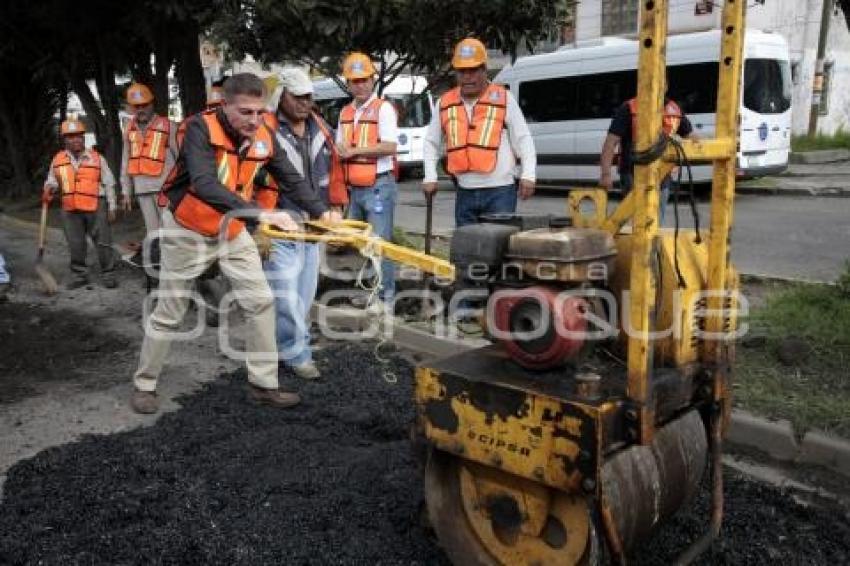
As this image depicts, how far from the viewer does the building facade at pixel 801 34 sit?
21375 millimetres

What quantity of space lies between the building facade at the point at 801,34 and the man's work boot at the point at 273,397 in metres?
18.5

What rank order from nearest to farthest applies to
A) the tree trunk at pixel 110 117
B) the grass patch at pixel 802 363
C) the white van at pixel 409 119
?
the grass patch at pixel 802 363, the tree trunk at pixel 110 117, the white van at pixel 409 119

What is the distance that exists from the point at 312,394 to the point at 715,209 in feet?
9.48

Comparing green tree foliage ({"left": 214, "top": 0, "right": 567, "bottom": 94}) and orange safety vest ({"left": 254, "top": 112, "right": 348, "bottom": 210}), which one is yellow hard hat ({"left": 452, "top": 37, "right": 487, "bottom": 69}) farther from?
green tree foliage ({"left": 214, "top": 0, "right": 567, "bottom": 94})

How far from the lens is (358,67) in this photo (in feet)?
20.0

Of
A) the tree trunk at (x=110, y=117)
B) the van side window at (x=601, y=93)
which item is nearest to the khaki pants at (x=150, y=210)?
the tree trunk at (x=110, y=117)

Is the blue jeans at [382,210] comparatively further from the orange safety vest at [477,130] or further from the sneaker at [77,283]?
the sneaker at [77,283]

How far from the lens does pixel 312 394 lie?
4.91 metres

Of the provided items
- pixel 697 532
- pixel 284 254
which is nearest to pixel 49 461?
pixel 284 254

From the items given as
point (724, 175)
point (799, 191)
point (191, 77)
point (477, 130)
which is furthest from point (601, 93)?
point (724, 175)

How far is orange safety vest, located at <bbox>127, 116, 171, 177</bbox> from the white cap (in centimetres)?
345

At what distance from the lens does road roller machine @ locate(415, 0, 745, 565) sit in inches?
93.4

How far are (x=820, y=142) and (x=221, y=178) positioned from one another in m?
19.8

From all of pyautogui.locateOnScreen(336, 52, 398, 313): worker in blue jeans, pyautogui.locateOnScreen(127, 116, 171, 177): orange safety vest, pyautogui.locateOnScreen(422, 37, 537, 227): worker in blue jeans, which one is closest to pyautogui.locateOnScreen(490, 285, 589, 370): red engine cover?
pyautogui.locateOnScreen(422, 37, 537, 227): worker in blue jeans
